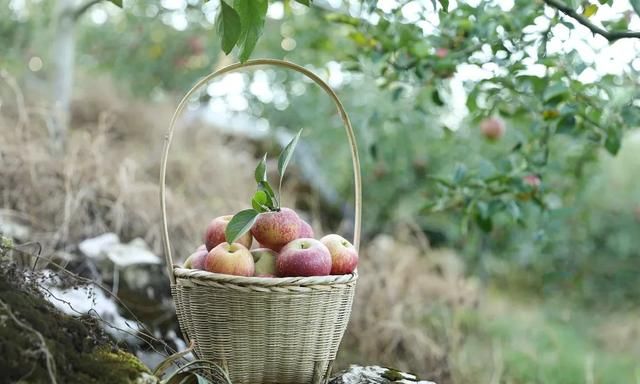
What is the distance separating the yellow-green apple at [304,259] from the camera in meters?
1.45

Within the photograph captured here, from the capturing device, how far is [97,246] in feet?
8.14

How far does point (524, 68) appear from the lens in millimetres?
1922

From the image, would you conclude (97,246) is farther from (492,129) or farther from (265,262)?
(492,129)

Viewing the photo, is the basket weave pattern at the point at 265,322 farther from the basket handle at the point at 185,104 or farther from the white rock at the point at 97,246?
the white rock at the point at 97,246

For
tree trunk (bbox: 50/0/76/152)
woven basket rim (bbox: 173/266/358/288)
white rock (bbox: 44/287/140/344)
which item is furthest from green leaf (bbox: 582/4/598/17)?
tree trunk (bbox: 50/0/76/152)

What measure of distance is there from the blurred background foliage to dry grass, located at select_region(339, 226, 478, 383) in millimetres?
275

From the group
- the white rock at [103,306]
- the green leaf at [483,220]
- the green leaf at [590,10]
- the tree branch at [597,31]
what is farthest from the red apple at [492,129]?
the white rock at [103,306]

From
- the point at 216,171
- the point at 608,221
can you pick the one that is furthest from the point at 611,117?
the point at 608,221

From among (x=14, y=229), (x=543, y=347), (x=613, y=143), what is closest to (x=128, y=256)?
(x=14, y=229)

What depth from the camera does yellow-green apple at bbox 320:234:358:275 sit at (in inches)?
61.7

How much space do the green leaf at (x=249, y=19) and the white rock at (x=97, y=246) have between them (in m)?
1.47

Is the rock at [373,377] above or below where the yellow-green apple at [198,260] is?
below

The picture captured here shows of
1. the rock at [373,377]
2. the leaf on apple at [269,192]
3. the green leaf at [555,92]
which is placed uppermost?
the green leaf at [555,92]

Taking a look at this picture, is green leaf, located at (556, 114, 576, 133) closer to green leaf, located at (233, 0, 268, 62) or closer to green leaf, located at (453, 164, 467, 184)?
green leaf, located at (453, 164, 467, 184)
